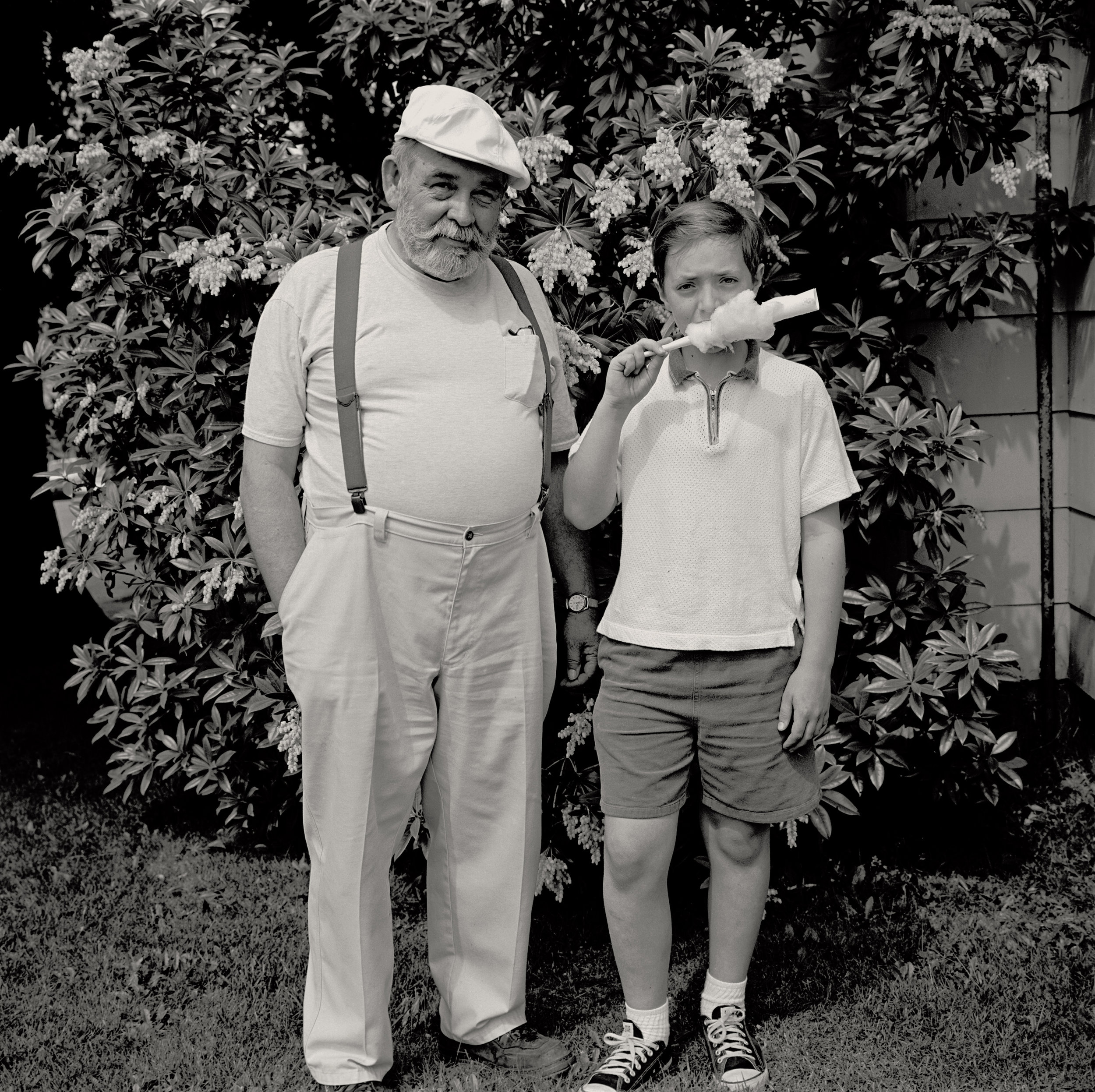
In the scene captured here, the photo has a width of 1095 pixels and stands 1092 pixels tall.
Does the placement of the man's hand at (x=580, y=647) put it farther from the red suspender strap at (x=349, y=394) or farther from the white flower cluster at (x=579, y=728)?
the red suspender strap at (x=349, y=394)

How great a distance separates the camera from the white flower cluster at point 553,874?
356 cm

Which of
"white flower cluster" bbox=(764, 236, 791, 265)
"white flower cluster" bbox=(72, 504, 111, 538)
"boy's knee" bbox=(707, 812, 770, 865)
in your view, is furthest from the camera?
"white flower cluster" bbox=(72, 504, 111, 538)

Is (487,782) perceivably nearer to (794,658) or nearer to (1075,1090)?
(794,658)

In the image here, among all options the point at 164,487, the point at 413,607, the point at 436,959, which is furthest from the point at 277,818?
the point at 413,607

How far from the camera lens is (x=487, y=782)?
2844 mm

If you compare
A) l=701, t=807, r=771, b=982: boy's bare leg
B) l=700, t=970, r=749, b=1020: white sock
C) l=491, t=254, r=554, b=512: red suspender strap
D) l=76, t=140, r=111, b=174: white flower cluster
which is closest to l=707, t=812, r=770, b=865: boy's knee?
l=701, t=807, r=771, b=982: boy's bare leg

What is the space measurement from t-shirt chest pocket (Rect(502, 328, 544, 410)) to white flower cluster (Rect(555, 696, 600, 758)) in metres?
0.71

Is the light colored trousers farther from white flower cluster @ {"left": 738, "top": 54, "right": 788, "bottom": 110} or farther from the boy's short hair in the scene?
white flower cluster @ {"left": 738, "top": 54, "right": 788, "bottom": 110}

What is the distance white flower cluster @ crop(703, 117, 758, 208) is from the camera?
3199 mm

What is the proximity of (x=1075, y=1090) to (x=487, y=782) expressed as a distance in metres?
1.53

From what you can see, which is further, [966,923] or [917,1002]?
[966,923]

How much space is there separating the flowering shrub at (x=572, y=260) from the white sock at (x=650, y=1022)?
60 cm

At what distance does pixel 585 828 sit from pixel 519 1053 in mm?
728

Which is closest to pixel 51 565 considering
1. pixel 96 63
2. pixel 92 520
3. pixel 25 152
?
pixel 92 520
